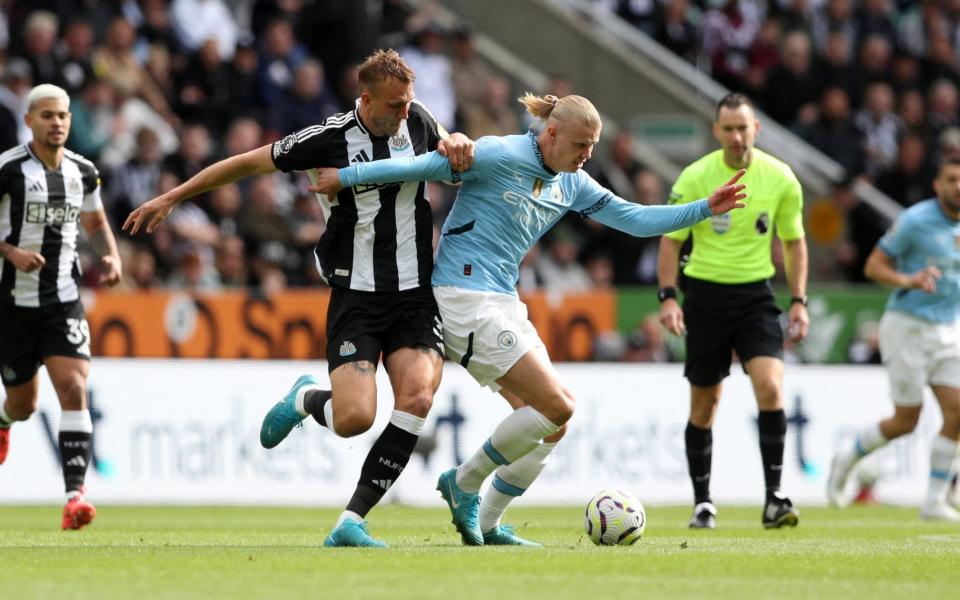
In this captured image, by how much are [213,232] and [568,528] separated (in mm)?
7113

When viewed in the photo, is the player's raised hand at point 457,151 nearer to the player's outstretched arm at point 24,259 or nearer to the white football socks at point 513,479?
the white football socks at point 513,479

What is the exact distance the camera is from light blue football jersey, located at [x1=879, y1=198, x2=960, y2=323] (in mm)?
12523

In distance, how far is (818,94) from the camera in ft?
71.4

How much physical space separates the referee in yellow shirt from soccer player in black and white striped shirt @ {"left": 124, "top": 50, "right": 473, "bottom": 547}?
2870 mm

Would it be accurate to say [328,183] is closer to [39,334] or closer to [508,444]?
[508,444]

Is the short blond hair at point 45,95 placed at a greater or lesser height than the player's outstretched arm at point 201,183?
greater

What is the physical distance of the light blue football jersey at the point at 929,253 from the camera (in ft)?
41.1

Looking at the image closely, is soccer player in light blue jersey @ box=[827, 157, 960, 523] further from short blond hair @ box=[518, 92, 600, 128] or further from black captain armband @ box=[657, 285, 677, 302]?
short blond hair @ box=[518, 92, 600, 128]

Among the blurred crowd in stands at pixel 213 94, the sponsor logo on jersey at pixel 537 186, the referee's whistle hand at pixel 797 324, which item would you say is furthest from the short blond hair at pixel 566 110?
the blurred crowd in stands at pixel 213 94

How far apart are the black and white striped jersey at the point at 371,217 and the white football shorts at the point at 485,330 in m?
0.27

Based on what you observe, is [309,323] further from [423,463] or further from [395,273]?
[395,273]

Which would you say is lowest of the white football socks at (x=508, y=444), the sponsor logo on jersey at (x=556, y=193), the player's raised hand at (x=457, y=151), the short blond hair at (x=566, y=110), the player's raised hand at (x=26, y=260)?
the white football socks at (x=508, y=444)

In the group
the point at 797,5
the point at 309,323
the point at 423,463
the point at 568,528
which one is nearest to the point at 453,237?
the point at 568,528

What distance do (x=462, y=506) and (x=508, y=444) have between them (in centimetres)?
45
